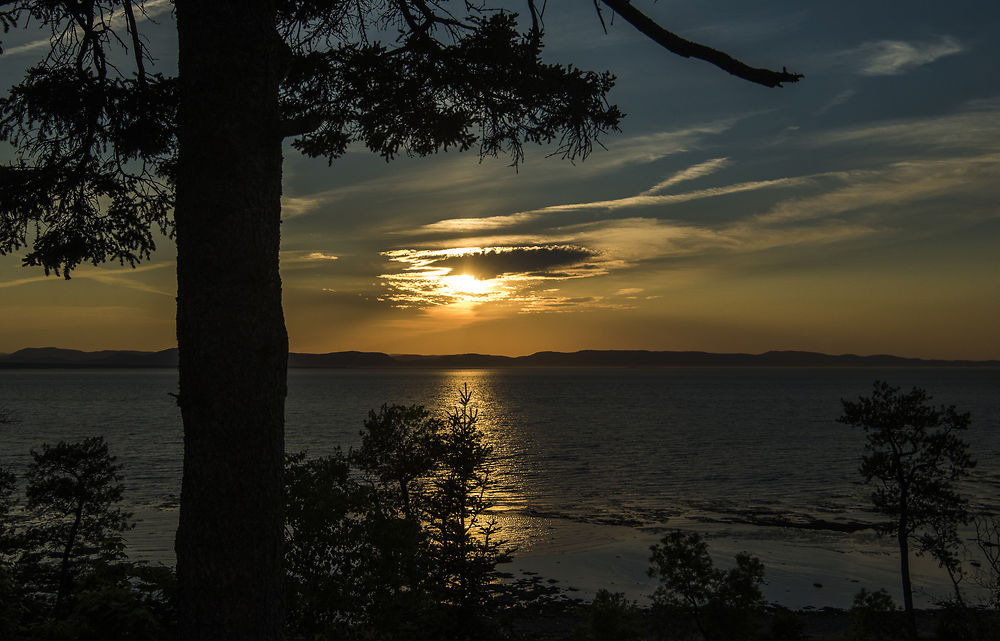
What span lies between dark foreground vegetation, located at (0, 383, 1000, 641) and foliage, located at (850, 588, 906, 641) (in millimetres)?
62

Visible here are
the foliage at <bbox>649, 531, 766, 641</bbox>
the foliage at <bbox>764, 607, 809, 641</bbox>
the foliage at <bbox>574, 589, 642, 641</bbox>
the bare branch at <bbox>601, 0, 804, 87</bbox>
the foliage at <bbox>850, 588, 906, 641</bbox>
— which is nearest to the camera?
the bare branch at <bbox>601, 0, 804, 87</bbox>

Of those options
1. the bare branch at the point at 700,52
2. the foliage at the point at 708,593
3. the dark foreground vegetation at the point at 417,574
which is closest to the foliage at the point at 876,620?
the dark foreground vegetation at the point at 417,574

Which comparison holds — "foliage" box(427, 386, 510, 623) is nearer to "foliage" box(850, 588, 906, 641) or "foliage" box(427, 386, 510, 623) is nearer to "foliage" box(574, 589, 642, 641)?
"foliage" box(574, 589, 642, 641)

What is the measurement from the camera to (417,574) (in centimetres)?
1717

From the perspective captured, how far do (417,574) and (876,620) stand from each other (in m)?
20.5

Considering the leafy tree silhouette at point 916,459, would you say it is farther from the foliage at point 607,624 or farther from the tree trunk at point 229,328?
the tree trunk at point 229,328

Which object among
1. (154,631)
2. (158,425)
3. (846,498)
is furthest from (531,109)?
(158,425)

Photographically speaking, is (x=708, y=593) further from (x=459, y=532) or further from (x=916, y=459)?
(x=916, y=459)

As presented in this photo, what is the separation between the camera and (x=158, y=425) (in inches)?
4085

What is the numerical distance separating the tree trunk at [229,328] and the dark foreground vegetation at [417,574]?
836 cm

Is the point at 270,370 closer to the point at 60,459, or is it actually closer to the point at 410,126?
the point at 410,126

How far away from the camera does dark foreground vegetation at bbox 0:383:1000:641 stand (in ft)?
50.0

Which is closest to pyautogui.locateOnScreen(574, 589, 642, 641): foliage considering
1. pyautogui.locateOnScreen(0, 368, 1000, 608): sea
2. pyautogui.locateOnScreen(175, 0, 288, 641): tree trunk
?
pyautogui.locateOnScreen(0, 368, 1000, 608): sea

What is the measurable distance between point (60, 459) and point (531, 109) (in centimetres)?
2640
